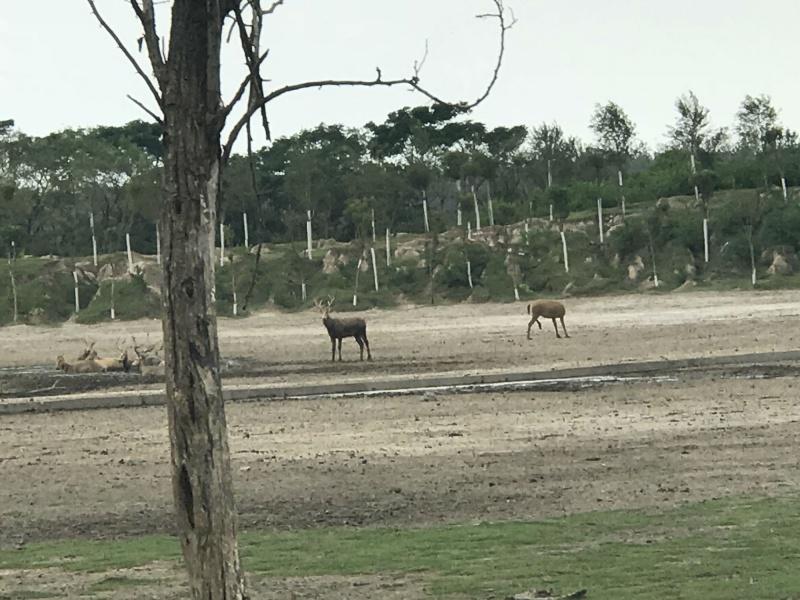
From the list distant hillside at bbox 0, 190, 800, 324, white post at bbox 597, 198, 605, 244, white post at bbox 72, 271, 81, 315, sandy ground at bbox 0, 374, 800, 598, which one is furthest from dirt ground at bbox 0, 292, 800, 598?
white post at bbox 72, 271, 81, 315

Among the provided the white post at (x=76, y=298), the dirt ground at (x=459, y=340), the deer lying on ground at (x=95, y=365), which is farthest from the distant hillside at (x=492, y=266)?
the deer lying on ground at (x=95, y=365)

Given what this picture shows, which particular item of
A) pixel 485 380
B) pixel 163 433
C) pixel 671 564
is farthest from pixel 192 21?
pixel 485 380

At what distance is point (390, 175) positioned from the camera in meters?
78.1

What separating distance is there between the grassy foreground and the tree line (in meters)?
59.9

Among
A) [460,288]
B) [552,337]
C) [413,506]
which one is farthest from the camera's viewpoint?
[460,288]

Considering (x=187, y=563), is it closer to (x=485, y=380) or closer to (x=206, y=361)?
(x=206, y=361)

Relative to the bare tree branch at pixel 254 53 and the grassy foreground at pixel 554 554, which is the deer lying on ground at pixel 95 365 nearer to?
the grassy foreground at pixel 554 554

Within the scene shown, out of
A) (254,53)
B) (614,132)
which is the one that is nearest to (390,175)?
(614,132)

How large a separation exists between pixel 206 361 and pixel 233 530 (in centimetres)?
63

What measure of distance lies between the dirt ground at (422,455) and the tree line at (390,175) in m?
44.0

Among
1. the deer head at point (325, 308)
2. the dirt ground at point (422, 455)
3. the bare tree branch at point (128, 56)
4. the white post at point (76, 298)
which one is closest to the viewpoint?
the bare tree branch at point (128, 56)

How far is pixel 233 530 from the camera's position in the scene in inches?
224

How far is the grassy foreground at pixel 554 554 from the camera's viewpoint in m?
8.44

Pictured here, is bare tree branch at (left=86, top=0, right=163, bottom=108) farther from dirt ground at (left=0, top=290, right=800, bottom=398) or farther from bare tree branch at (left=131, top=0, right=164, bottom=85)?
dirt ground at (left=0, top=290, right=800, bottom=398)
